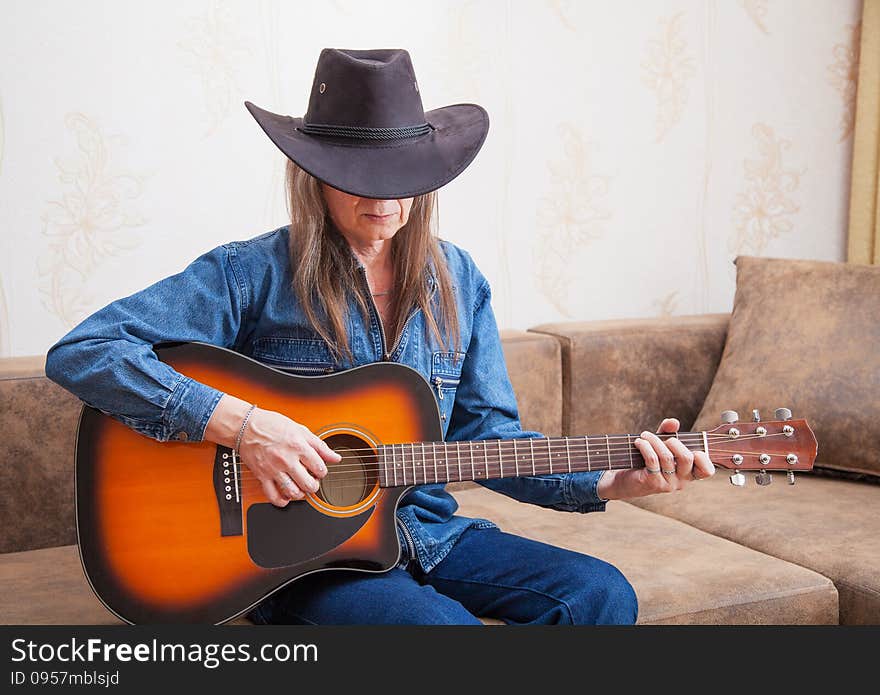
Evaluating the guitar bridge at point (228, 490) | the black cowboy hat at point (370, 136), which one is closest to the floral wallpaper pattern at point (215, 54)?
the black cowboy hat at point (370, 136)

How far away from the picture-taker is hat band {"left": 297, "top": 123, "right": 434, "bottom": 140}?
4.68 feet

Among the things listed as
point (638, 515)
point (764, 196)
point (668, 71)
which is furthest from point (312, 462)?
point (764, 196)

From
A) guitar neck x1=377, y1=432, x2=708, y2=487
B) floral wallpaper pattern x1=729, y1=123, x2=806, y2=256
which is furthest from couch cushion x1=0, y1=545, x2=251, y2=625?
floral wallpaper pattern x1=729, y1=123, x2=806, y2=256

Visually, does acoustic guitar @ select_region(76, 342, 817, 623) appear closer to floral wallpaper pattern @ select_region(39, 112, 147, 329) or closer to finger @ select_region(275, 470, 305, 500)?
finger @ select_region(275, 470, 305, 500)

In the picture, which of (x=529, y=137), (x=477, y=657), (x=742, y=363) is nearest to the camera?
(x=477, y=657)

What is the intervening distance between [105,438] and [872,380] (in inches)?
61.6

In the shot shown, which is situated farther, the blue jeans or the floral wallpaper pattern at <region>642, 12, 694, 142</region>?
the floral wallpaper pattern at <region>642, 12, 694, 142</region>

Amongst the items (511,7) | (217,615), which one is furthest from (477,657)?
(511,7)

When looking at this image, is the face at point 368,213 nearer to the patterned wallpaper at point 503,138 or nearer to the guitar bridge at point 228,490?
the guitar bridge at point 228,490

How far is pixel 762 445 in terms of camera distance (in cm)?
145

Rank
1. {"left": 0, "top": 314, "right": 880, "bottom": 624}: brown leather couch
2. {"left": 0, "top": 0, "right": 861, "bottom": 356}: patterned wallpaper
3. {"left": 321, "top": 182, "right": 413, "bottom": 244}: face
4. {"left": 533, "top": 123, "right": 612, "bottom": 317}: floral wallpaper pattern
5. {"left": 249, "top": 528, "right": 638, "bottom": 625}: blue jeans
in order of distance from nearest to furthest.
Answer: {"left": 249, "top": 528, "right": 638, "bottom": 625}: blue jeans < {"left": 321, "top": 182, "right": 413, "bottom": 244}: face < {"left": 0, "top": 314, "right": 880, "bottom": 624}: brown leather couch < {"left": 0, "top": 0, "right": 861, "bottom": 356}: patterned wallpaper < {"left": 533, "top": 123, "right": 612, "bottom": 317}: floral wallpaper pattern

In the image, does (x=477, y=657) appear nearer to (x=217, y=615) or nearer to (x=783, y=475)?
(x=217, y=615)

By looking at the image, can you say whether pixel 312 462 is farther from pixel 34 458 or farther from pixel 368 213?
pixel 34 458

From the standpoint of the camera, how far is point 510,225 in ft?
8.10
